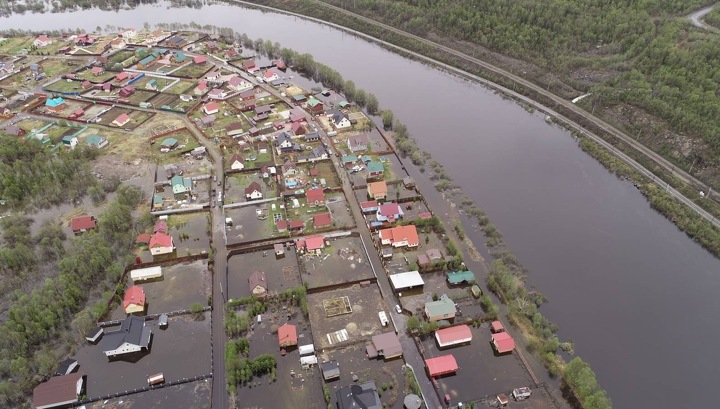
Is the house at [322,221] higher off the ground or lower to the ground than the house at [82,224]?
higher

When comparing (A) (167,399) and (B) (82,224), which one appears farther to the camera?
(B) (82,224)

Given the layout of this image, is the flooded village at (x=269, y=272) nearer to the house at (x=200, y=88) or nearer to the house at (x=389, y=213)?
the house at (x=389, y=213)

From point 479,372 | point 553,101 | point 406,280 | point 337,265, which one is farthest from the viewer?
point 553,101

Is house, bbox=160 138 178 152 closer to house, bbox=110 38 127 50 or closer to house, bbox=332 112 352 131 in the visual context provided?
house, bbox=332 112 352 131

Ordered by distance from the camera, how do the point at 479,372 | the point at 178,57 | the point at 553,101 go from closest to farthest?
the point at 479,372 < the point at 553,101 < the point at 178,57

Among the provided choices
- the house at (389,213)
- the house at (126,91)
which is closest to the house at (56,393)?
the house at (389,213)

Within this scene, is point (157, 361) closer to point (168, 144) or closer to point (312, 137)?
point (168, 144)

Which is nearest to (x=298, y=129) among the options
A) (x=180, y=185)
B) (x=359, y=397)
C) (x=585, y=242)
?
(x=180, y=185)
